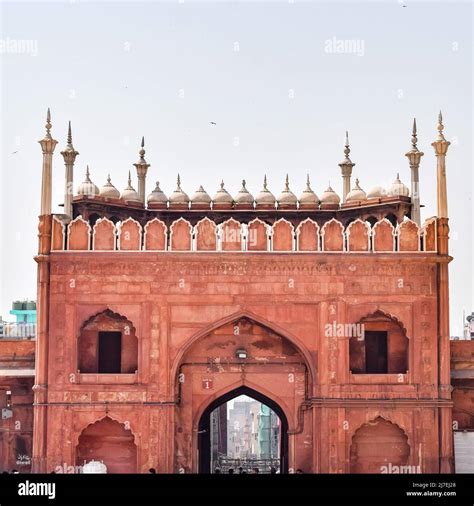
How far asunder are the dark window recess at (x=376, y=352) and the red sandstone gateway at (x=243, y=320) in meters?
0.18

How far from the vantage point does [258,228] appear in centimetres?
1873

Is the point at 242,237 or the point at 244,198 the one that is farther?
the point at 244,198

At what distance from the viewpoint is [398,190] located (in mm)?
20594

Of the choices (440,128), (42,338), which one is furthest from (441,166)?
(42,338)

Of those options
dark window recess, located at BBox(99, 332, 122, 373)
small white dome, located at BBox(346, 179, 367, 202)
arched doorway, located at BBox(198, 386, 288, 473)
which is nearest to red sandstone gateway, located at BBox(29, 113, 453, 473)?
dark window recess, located at BBox(99, 332, 122, 373)

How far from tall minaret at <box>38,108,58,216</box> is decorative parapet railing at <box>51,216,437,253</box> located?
329mm

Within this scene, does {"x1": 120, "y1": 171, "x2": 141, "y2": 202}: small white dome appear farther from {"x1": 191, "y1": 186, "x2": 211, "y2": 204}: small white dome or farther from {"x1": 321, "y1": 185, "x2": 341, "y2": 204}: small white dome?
{"x1": 321, "y1": 185, "x2": 341, "y2": 204}: small white dome

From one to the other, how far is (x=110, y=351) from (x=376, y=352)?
458 cm

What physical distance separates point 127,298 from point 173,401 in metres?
1.87

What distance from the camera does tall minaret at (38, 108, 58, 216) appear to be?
18859mm

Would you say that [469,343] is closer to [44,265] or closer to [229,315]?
[229,315]

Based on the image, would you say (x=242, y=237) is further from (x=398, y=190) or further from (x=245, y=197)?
(x=398, y=190)
